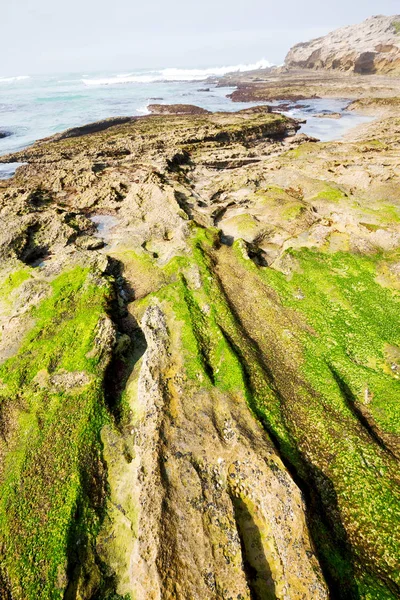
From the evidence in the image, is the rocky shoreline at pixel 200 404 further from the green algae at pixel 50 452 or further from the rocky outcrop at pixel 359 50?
the rocky outcrop at pixel 359 50

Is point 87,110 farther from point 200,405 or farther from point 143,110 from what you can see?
point 200,405

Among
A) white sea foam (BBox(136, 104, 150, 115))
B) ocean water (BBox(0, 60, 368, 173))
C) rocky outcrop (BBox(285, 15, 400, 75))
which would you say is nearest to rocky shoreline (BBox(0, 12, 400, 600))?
ocean water (BBox(0, 60, 368, 173))

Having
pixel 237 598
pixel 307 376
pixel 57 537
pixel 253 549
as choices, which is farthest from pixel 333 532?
pixel 57 537

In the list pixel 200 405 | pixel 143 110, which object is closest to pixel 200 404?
pixel 200 405

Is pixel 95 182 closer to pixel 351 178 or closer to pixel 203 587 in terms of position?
pixel 351 178

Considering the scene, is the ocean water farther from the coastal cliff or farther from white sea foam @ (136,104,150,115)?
the coastal cliff
